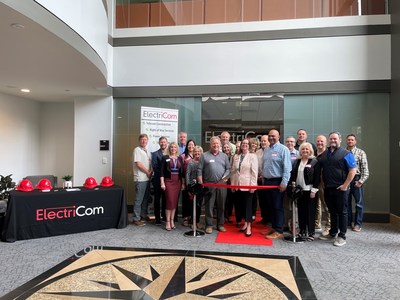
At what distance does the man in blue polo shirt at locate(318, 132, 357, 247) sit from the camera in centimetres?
425

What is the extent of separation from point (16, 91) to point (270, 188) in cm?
591

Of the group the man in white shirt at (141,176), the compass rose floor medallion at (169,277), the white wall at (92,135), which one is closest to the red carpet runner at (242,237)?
the compass rose floor medallion at (169,277)

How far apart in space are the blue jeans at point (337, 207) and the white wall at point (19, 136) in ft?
22.7

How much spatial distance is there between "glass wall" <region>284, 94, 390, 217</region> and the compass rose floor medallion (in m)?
3.13

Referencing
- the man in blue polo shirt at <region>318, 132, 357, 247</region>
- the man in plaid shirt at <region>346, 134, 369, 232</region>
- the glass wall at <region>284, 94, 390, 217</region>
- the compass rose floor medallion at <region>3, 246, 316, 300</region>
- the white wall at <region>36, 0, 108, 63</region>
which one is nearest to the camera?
the compass rose floor medallion at <region>3, 246, 316, 300</region>

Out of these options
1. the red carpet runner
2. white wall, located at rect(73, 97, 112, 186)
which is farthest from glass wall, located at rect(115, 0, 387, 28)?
the red carpet runner

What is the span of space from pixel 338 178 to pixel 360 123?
2.28 m

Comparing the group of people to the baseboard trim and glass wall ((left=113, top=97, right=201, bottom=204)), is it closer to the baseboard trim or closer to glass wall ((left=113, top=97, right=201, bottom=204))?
the baseboard trim

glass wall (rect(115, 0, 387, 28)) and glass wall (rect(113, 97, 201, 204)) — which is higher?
glass wall (rect(115, 0, 387, 28))

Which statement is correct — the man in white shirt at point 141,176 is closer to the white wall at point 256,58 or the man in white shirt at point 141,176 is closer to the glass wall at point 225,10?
the white wall at point 256,58

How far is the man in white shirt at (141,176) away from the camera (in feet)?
17.9

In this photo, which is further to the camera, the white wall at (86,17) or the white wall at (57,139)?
the white wall at (57,139)

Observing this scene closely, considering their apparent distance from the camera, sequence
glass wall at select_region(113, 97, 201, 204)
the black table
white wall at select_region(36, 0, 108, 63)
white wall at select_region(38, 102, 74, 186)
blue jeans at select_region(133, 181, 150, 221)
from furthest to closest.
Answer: white wall at select_region(38, 102, 74, 186), glass wall at select_region(113, 97, 201, 204), blue jeans at select_region(133, 181, 150, 221), the black table, white wall at select_region(36, 0, 108, 63)

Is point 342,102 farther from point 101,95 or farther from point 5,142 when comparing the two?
point 5,142
